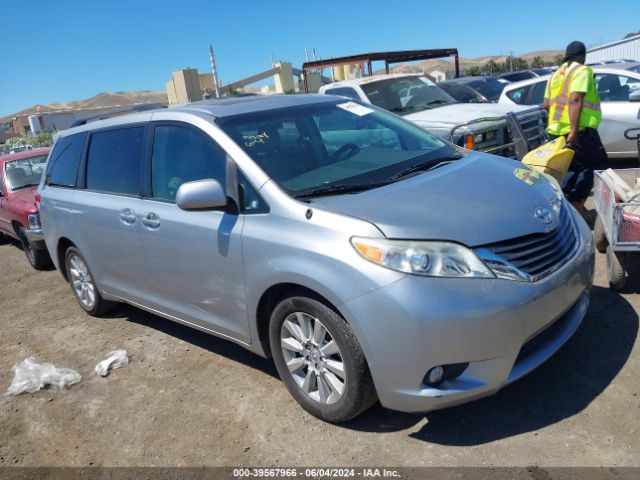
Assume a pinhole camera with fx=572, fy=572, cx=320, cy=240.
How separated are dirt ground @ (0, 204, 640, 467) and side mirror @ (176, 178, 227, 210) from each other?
132cm

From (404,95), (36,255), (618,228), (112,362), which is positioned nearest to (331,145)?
(618,228)

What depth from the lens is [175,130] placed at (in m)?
3.98

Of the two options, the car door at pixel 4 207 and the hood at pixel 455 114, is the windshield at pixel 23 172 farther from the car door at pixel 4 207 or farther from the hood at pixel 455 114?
the hood at pixel 455 114

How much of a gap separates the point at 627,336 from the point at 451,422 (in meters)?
1.44

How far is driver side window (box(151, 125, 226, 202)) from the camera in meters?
3.68

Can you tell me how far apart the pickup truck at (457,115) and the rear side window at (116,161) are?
2.91 metres

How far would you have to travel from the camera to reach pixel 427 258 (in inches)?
109

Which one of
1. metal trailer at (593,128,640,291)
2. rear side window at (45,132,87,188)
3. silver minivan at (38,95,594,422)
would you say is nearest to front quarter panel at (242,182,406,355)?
silver minivan at (38,95,594,422)

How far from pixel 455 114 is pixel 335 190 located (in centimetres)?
514

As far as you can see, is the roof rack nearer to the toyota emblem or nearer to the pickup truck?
the pickup truck

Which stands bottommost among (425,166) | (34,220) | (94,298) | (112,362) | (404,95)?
(112,362)

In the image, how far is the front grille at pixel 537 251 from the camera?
289cm

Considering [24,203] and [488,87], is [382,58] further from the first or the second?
[24,203]

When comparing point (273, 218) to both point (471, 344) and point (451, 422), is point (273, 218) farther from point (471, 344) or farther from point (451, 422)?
point (451, 422)
